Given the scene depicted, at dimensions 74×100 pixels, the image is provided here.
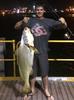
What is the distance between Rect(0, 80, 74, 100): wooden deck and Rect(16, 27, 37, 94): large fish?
114 cm

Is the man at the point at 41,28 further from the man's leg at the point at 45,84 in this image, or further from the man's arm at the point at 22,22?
the man's leg at the point at 45,84

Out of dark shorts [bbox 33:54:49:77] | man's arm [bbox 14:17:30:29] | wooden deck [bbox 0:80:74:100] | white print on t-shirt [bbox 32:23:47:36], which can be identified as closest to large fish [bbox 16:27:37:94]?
man's arm [bbox 14:17:30:29]

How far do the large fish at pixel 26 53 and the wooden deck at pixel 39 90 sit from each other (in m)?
1.14

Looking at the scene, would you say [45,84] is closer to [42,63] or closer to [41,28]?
[42,63]

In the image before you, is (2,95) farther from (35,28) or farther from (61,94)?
(35,28)

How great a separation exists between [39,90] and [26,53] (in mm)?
1978

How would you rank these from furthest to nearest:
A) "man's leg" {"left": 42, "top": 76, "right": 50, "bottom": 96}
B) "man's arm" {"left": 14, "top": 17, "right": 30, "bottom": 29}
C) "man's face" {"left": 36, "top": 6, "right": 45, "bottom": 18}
→ "man's leg" {"left": 42, "top": 76, "right": 50, "bottom": 96} → "man's face" {"left": 36, "top": 6, "right": 45, "bottom": 18} → "man's arm" {"left": 14, "top": 17, "right": 30, "bottom": 29}

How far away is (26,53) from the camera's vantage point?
24.3 feet

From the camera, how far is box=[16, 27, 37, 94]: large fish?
734 centimetres

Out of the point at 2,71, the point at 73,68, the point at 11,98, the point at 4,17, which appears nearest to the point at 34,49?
the point at 11,98

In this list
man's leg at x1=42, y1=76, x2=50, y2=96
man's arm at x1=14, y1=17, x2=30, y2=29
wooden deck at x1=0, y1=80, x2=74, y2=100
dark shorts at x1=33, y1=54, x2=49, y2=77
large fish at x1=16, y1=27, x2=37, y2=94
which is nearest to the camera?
large fish at x1=16, y1=27, x2=37, y2=94

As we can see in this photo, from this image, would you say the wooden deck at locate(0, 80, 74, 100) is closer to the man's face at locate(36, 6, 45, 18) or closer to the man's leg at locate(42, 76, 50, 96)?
the man's leg at locate(42, 76, 50, 96)

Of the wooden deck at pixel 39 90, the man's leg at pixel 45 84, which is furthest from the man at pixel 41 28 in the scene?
the wooden deck at pixel 39 90

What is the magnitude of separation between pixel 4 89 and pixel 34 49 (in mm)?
2246
